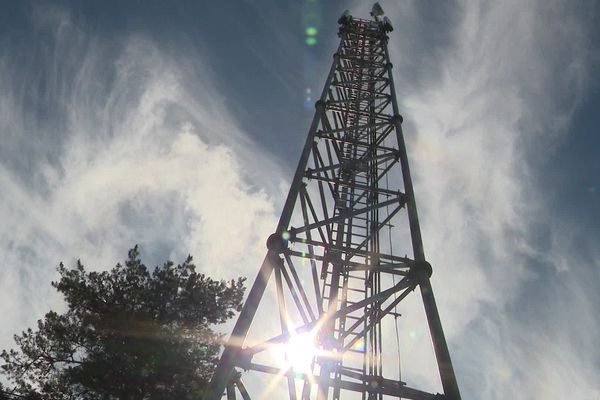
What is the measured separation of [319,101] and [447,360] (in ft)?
19.6

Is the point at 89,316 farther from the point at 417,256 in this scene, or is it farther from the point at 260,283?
the point at 417,256

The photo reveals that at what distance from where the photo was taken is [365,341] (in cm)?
715

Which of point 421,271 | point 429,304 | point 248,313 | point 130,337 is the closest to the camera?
point 248,313

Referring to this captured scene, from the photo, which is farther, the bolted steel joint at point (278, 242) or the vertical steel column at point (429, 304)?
the bolted steel joint at point (278, 242)

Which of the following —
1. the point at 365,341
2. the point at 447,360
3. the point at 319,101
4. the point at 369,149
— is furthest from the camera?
the point at 369,149

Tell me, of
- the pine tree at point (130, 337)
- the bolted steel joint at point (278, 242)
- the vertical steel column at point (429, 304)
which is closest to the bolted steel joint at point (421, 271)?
the vertical steel column at point (429, 304)

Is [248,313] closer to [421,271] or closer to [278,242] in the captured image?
[278,242]

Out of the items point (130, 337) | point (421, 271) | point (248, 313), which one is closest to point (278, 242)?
point (248, 313)

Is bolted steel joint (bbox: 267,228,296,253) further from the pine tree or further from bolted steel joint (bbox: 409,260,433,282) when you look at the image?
the pine tree

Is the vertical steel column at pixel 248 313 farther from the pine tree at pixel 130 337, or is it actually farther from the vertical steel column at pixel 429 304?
the pine tree at pixel 130 337

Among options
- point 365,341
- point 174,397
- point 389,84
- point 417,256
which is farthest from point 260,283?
point 174,397

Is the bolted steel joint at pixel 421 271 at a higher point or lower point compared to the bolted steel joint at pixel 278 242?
lower

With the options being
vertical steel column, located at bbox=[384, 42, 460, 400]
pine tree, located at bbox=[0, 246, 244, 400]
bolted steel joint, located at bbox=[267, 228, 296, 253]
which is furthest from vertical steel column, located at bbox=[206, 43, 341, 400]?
pine tree, located at bbox=[0, 246, 244, 400]

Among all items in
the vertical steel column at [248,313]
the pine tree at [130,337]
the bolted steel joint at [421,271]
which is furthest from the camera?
the pine tree at [130,337]
